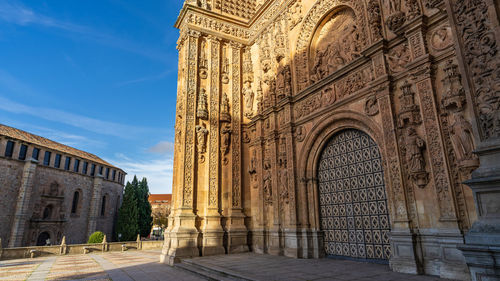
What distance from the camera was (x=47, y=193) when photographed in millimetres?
31125

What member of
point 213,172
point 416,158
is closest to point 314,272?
point 416,158

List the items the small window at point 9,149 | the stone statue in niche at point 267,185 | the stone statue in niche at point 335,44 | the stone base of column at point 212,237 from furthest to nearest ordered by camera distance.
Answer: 1. the small window at point 9,149
2. the stone statue in niche at point 267,185
3. the stone base of column at point 212,237
4. the stone statue in niche at point 335,44

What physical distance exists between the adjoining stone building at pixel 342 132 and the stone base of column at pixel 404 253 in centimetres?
3

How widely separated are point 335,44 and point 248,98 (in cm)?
540

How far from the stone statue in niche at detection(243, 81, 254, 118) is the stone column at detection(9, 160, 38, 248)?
89.1 ft

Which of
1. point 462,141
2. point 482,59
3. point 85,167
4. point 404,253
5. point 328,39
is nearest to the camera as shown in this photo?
point 482,59

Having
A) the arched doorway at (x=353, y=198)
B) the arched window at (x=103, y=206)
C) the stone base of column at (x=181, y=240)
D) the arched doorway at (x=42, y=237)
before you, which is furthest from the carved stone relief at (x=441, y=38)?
the arched window at (x=103, y=206)

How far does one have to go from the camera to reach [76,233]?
34.2 meters

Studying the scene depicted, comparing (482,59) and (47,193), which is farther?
(47,193)

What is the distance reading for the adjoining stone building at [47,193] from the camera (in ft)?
87.7

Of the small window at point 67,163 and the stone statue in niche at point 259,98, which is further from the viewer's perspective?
the small window at point 67,163

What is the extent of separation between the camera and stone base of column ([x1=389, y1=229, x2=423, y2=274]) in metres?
5.91

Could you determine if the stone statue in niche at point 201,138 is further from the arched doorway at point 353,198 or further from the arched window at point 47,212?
the arched window at point 47,212

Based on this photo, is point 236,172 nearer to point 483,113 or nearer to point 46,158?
point 483,113
